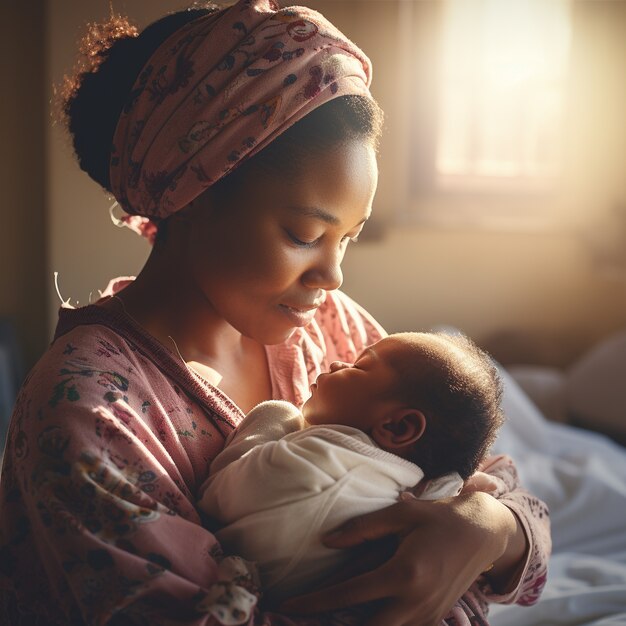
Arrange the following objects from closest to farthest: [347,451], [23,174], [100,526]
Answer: [100,526]
[347,451]
[23,174]

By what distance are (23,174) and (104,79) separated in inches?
90.3

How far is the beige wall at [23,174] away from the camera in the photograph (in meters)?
3.13

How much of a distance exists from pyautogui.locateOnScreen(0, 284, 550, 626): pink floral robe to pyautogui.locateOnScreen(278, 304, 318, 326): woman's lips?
0.49ft

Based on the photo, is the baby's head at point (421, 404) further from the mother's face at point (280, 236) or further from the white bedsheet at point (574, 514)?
the white bedsheet at point (574, 514)

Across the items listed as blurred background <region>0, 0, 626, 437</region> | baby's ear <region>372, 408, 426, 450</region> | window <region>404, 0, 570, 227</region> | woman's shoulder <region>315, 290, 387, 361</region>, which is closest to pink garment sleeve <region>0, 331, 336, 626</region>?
baby's ear <region>372, 408, 426, 450</region>

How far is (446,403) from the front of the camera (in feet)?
3.31

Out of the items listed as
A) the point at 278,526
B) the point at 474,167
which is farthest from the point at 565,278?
the point at 278,526

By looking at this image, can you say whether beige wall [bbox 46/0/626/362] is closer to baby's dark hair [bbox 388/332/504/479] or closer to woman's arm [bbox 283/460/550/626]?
baby's dark hair [bbox 388/332/504/479]

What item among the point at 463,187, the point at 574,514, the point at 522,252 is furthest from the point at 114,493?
the point at 522,252

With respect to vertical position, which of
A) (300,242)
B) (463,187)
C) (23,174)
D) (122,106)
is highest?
(122,106)

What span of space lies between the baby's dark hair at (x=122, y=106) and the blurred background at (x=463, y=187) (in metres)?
1.91

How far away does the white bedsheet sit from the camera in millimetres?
1381

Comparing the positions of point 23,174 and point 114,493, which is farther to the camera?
point 23,174

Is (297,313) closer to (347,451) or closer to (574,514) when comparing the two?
(347,451)
